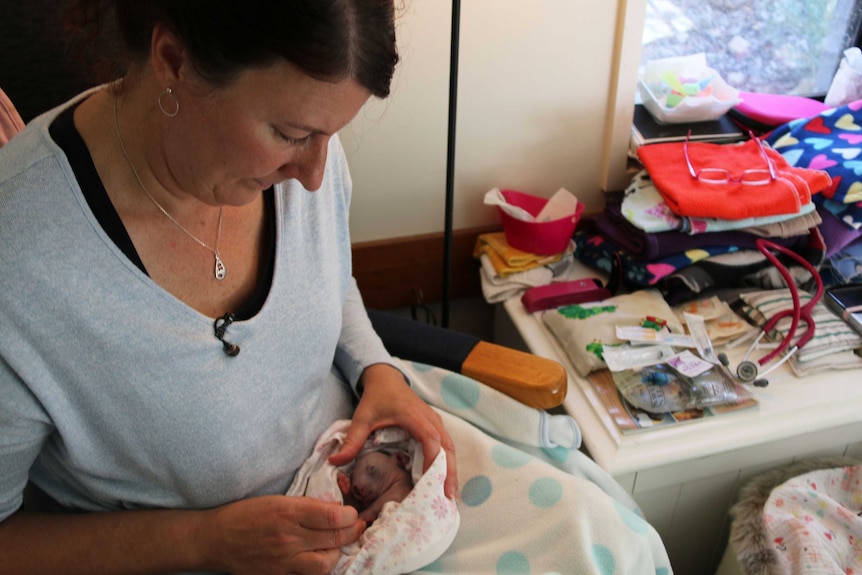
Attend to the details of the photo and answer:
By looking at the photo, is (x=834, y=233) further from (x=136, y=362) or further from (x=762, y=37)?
(x=136, y=362)

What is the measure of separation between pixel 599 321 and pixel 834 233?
0.56 m

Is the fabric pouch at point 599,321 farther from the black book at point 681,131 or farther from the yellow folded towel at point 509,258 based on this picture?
the black book at point 681,131

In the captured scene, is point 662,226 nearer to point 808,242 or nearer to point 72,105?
point 808,242

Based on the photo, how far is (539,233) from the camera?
1580mm

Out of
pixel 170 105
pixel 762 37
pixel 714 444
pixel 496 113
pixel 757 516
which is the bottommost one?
pixel 757 516

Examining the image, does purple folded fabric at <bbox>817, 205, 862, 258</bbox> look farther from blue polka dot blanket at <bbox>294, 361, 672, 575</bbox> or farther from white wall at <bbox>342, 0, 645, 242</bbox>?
blue polka dot blanket at <bbox>294, 361, 672, 575</bbox>

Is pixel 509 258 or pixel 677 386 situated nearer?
pixel 677 386

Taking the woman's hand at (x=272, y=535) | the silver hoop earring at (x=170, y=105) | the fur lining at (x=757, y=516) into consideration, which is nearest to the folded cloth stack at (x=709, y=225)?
the fur lining at (x=757, y=516)

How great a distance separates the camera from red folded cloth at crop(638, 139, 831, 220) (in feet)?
4.70

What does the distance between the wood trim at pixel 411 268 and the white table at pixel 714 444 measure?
0.44m

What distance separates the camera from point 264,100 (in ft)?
2.27

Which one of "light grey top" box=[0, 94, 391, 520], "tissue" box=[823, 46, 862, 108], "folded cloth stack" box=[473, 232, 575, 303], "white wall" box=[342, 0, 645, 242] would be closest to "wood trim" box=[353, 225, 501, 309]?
"white wall" box=[342, 0, 645, 242]

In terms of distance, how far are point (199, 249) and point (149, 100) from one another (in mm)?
204

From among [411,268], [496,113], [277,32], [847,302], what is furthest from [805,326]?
[277,32]
